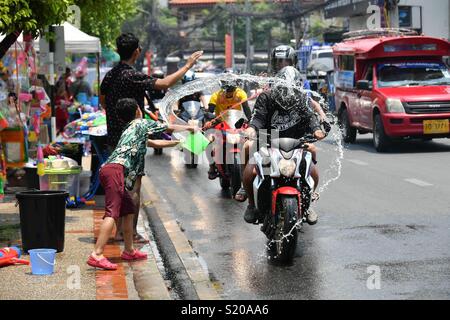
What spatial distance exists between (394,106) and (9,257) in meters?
12.5

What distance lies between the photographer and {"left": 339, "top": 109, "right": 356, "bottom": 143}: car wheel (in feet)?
77.7

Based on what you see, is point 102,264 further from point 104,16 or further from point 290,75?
point 104,16

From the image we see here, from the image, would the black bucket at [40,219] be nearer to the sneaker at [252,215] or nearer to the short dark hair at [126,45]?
the short dark hair at [126,45]

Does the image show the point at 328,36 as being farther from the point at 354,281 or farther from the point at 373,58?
the point at 354,281

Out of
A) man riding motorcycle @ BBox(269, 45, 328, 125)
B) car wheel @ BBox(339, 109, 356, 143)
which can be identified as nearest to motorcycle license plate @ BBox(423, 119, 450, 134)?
car wheel @ BBox(339, 109, 356, 143)

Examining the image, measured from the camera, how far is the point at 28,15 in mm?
10461

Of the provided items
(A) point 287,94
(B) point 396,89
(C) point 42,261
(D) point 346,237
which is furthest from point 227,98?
(C) point 42,261

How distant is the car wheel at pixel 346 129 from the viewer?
2367cm

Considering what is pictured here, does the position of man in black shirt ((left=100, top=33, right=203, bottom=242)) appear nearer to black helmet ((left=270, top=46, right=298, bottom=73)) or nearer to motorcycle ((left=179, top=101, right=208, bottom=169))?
black helmet ((left=270, top=46, right=298, bottom=73))

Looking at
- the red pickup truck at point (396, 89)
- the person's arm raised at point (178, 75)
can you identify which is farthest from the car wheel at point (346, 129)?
the person's arm raised at point (178, 75)

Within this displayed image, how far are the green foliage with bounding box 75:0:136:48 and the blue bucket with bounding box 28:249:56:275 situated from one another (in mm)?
5396

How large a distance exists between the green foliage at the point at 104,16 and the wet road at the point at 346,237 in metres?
2.94

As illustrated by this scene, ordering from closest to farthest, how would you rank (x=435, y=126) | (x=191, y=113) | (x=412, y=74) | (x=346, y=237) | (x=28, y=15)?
(x=28, y=15)
(x=346, y=237)
(x=191, y=113)
(x=435, y=126)
(x=412, y=74)
